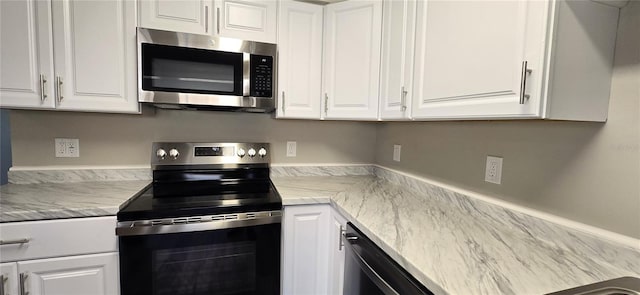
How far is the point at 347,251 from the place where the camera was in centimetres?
128

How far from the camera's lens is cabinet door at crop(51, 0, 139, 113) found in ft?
4.66

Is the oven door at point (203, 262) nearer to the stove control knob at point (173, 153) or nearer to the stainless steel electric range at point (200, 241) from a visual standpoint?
the stainless steel electric range at point (200, 241)

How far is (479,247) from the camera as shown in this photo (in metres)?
0.95

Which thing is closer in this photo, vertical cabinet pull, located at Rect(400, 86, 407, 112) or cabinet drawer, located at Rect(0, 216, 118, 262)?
cabinet drawer, located at Rect(0, 216, 118, 262)

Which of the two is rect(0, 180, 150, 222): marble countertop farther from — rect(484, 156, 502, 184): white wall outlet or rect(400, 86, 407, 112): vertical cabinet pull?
rect(484, 156, 502, 184): white wall outlet

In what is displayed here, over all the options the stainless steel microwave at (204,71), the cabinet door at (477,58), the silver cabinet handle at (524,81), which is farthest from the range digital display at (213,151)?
the silver cabinet handle at (524,81)

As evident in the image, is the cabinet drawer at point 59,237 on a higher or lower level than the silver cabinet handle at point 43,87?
lower

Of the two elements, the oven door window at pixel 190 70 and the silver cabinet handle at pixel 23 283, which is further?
the oven door window at pixel 190 70

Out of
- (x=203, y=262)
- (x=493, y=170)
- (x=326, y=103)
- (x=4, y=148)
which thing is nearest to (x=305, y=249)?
(x=203, y=262)

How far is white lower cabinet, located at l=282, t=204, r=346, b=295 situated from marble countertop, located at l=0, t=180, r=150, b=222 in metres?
0.83

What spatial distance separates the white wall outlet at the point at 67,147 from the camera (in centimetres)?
169

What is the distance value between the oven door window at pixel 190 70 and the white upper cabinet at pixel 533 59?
1.15 metres

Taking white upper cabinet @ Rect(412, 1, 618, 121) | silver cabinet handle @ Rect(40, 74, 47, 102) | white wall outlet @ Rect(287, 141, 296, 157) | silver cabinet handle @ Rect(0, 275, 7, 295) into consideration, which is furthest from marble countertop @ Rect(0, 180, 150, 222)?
white upper cabinet @ Rect(412, 1, 618, 121)

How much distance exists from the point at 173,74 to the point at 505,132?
1.62 metres
